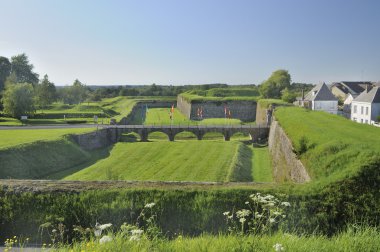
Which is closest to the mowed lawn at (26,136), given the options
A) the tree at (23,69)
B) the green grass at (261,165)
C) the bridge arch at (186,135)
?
the bridge arch at (186,135)

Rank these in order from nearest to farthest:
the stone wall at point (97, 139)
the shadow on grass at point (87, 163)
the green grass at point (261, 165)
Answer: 1. the shadow on grass at point (87, 163)
2. the green grass at point (261, 165)
3. the stone wall at point (97, 139)

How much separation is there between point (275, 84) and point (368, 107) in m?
29.7

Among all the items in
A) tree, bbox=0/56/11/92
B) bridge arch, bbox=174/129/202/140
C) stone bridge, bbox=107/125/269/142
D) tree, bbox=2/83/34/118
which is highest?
tree, bbox=0/56/11/92

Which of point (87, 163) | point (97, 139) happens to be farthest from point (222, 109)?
point (87, 163)

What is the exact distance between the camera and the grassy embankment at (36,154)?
65.4 ft

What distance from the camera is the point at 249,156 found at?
27328 mm

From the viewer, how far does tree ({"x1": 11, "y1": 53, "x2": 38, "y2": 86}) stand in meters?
70.4

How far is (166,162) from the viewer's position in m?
24.0

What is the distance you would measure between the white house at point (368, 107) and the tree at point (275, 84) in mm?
24607

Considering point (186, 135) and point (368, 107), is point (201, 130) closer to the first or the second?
point (186, 135)

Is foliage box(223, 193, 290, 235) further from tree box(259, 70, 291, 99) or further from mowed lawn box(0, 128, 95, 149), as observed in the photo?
tree box(259, 70, 291, 99)

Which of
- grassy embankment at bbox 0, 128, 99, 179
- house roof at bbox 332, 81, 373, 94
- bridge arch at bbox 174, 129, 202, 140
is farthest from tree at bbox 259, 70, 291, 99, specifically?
grassy embankment at bbox 0, 128, 99, 179

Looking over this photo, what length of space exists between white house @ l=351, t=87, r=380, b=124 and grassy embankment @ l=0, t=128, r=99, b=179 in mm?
24401

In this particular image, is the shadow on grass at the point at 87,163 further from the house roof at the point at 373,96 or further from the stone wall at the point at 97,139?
the house roof at the point at 373,96
